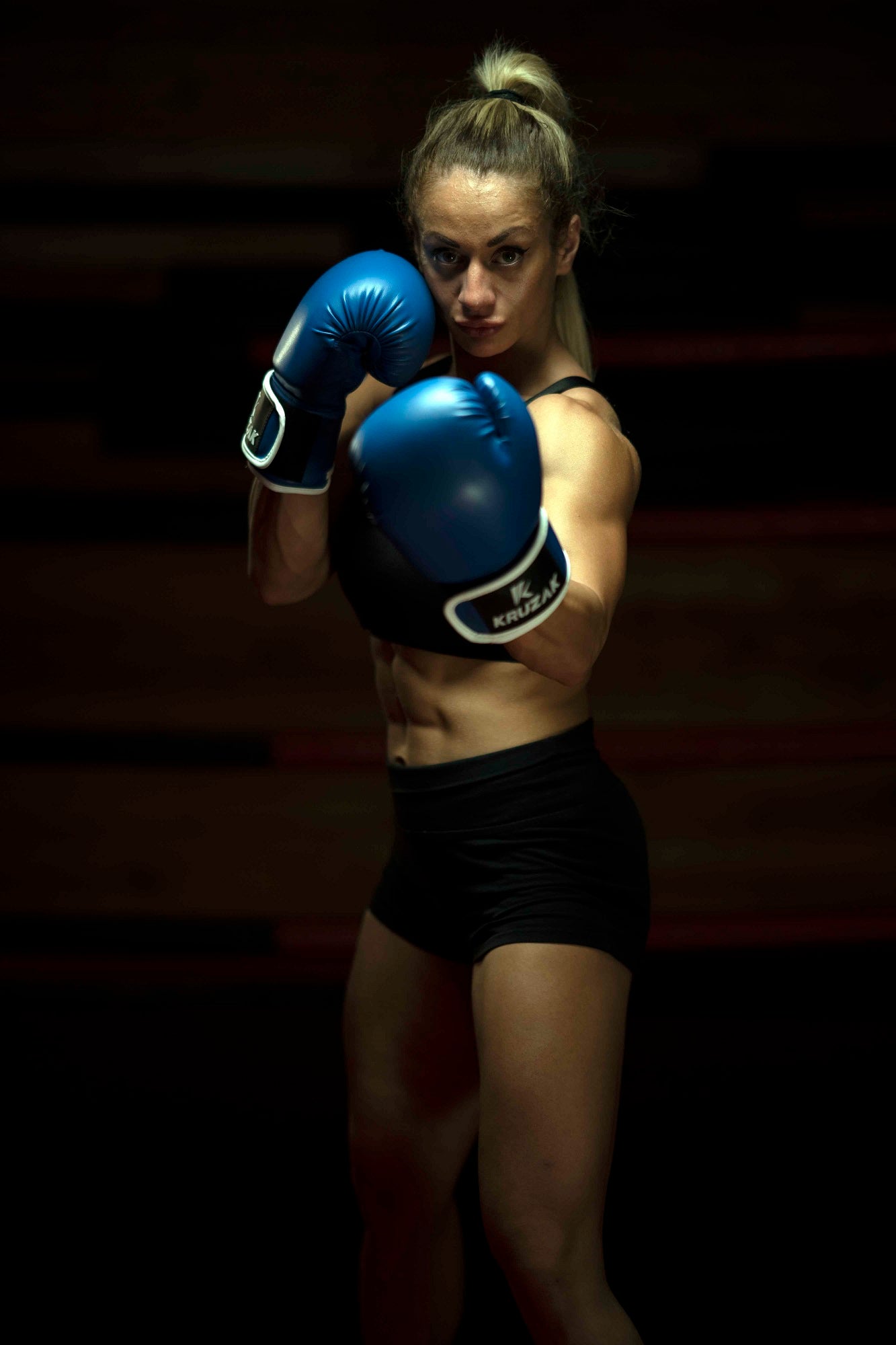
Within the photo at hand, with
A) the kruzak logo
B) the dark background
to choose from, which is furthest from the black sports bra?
the dark background

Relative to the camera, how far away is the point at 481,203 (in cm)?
119

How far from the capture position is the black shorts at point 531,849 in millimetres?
1192

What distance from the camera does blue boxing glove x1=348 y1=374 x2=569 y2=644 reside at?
952 millimetres

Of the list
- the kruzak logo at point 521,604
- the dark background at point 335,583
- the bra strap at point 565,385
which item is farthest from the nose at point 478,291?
the dark background at point 335,583

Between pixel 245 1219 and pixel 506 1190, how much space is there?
88cm

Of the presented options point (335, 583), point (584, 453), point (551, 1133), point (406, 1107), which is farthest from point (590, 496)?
point (335, 583)

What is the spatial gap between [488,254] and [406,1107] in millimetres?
870

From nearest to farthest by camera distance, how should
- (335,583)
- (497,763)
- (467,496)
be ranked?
(467,496) → (497,763) → (335,583)

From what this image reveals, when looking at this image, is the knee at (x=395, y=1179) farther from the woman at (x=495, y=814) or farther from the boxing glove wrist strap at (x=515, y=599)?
the boxing glove wrist strap at (x=515, y=599)

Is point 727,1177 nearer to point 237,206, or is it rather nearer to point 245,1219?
point 245,1219

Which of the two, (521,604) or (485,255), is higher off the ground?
(485,255)

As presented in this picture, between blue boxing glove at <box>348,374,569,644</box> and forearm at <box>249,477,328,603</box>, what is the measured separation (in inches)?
9.7

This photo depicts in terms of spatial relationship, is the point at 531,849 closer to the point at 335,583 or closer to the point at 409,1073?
the point at 409,1073

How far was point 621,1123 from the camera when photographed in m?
2.11
